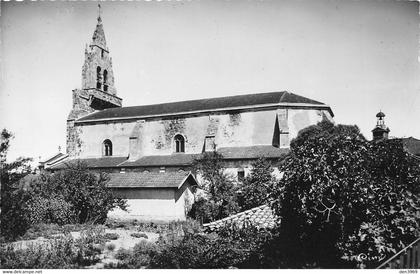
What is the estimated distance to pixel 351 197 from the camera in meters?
8.40

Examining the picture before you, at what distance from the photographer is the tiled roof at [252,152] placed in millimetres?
24728

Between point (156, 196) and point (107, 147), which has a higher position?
point (107, 147)

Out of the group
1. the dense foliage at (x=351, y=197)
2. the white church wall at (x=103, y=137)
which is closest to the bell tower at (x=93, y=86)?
the white church wall at (x=103, y=137)

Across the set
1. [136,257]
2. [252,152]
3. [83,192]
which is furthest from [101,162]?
[136,257]

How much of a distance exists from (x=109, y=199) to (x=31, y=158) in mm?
8602

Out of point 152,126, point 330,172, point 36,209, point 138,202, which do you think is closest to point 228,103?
point 152,126

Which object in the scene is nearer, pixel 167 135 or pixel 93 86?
pixel 167 135

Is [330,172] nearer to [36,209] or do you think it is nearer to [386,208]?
[386,208]

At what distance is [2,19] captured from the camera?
32.6 feet

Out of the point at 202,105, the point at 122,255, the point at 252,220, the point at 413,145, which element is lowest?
the point at 122,255

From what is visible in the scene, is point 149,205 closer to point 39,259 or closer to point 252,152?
point 252,152

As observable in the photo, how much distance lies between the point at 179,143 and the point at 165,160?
114 inches

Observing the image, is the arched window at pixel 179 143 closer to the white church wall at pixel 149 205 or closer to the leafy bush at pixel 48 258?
the white church wall at pixel 149 205

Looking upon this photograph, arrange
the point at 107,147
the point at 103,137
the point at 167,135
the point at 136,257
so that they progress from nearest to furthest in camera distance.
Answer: the point at 136,257 < the point at 167,135 < the point at 103,137 < the point at 107,147
